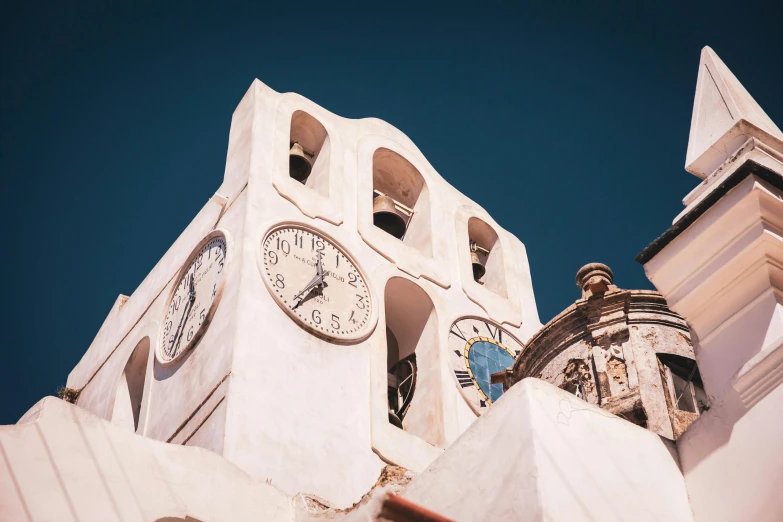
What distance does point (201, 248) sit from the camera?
60.3 ft

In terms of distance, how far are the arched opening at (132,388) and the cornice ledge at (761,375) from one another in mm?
12671

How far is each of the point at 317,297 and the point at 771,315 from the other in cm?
975

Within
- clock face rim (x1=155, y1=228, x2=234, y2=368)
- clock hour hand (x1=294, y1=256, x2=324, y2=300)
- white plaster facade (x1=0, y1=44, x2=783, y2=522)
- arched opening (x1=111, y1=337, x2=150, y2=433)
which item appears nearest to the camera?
white plaster facade (x1=0, y1=44, x2=783, y2=522)

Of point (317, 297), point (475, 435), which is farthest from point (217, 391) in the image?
point (475, 435)

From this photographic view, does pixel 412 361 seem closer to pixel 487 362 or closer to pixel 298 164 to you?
pixel 487 362

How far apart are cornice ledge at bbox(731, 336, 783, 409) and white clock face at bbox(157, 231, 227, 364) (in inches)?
389

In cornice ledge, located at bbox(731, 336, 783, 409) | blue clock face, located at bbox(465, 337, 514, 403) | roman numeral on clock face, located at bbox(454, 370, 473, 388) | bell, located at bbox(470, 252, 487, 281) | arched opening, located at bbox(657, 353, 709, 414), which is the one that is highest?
bell, located at bbox(470, 252, 487, 281)

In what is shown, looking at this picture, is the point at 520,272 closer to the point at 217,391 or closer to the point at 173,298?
the point at 173,298

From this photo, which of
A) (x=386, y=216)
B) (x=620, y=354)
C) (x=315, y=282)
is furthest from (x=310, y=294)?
(x=620, y=354)

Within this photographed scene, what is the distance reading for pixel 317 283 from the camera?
17000 mm

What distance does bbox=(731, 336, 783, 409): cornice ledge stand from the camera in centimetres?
767

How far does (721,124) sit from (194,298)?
10.3m

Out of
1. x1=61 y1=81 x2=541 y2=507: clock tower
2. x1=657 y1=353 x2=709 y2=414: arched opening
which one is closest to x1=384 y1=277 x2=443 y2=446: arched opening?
x1=61 y1=81 x2=541 y2=507: clock tower

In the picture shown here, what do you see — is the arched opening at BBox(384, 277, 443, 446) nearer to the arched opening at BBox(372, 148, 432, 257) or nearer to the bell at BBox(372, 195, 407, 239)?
the arched opening at BBox(372, 148, 432, 257)
